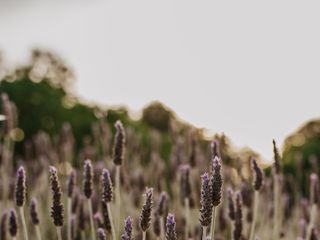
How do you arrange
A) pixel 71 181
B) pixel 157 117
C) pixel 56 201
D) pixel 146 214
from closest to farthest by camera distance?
pixel 146 214 → pixel 56 201 → pixel 71 181 → pixel 157 117

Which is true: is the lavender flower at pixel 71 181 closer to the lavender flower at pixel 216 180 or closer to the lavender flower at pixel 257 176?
the lavender flower at pixel 257 176

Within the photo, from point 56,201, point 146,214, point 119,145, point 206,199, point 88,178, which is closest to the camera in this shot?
point 206,199

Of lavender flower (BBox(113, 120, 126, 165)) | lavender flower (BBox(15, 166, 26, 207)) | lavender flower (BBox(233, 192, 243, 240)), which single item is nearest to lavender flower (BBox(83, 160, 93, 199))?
lavender flower (BBox(113, 120, 126, 165))

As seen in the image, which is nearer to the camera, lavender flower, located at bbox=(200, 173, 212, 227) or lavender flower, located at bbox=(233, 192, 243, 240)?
lavender flower, located at bbox=(200, 173, 212, 227)

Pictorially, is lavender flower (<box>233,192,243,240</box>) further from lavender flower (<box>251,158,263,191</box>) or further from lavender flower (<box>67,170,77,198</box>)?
lavender flower (<box>67,170,77,198</box>)

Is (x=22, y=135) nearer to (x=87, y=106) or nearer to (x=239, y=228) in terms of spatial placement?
(x=87, y=106)

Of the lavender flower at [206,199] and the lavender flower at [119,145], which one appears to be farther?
the lavender flower at [119,145]

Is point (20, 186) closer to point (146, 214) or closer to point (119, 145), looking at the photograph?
point (119, 145)

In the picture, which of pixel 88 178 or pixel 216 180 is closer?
pixel 216 180

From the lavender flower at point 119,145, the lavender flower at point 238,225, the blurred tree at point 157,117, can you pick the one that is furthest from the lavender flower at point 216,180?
the blurred tree at point 157,117

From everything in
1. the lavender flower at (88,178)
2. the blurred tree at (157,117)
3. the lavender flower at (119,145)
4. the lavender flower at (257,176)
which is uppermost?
the blurred tree at (157,117)

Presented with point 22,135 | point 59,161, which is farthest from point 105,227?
point 22,135

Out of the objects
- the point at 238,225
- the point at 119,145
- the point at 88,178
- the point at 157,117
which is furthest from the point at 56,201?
the point at 157,117

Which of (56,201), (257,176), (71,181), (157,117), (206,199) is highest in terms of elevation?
(157,117)
